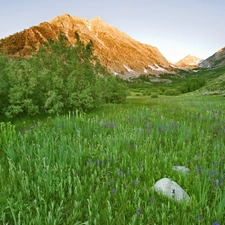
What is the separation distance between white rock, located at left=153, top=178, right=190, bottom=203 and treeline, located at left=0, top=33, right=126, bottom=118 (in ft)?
24.6

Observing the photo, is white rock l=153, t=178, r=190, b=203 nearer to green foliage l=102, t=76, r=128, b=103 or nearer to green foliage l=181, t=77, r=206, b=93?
green foliage l=102, t=76, r=128, b=103

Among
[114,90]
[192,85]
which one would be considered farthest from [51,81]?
[192,85]

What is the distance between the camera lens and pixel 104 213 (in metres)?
2.11

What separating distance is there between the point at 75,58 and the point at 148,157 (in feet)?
33.2

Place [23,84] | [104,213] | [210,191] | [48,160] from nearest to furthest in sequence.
Answer: [104,213], [210,191], [48,160], [23,84]

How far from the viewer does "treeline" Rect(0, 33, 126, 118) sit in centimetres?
878

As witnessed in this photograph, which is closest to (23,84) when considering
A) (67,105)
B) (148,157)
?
(67,105)

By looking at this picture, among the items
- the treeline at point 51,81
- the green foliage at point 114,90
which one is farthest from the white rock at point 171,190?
the green foliage at point 114,90

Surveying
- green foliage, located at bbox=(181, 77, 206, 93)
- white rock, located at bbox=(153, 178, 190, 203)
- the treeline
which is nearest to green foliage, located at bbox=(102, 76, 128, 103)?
the treeline

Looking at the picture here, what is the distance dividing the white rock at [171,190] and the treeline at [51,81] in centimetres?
751

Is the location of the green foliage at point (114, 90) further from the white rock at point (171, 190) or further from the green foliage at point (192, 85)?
the green foliage at point (192, 85)

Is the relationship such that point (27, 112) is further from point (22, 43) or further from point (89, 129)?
point (22, 43)

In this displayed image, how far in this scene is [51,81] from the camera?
405 inches

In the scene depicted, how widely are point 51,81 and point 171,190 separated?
9.17 metres
